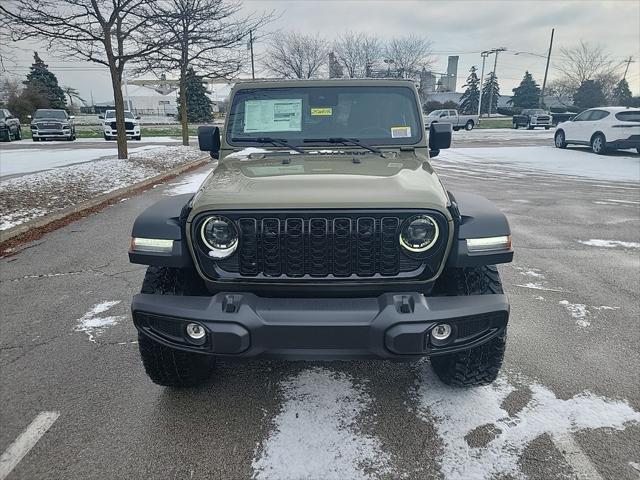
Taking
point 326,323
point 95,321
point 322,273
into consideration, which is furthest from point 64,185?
point 326,323

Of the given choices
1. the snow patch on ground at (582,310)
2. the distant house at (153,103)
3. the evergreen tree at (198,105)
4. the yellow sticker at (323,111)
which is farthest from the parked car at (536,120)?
the distant house at (153,103)

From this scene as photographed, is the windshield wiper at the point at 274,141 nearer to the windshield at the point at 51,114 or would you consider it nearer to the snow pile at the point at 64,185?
the snow pile at the point at 64,185

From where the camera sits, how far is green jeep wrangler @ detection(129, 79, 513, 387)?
2102mm

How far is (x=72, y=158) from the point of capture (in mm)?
14812

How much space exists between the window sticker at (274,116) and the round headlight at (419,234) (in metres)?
1.59

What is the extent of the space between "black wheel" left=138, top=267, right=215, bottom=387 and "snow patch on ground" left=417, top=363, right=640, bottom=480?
134 cm

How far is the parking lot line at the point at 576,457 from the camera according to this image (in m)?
2.10

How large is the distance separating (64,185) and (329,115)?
7616mm

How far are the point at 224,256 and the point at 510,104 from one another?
7746 cm

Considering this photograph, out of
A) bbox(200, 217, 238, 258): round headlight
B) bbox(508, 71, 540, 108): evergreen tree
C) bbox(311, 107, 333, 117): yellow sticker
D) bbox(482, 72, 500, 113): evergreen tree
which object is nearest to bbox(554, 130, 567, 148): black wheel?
bbox(311, 107, 333, 117): yellow sticker

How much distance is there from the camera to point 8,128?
22344 millimetres

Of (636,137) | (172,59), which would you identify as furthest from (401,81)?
(636,137)

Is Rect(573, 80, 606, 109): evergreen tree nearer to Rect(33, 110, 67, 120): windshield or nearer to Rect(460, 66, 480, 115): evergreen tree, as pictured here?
Rect(460, 66, 480, 115): evergreen tree

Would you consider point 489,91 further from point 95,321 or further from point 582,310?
point 95,321
